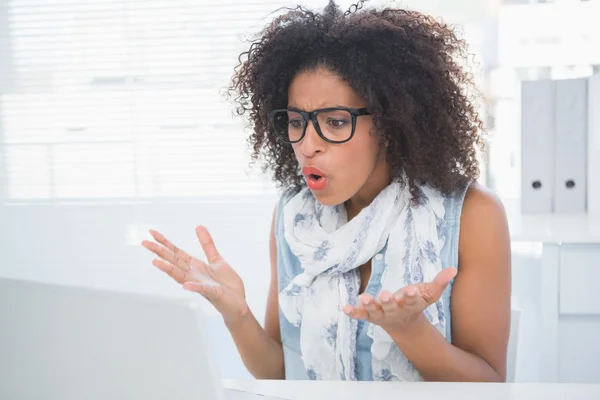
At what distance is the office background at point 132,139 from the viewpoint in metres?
2.98

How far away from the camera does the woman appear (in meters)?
1.26

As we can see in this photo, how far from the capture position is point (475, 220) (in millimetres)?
1313

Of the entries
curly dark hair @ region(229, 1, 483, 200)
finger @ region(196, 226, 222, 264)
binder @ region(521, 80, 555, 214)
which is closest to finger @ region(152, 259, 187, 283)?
finger @ region(196, 226, 222, 264)

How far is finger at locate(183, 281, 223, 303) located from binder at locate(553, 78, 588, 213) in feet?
4.44

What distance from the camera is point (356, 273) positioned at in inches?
54.5

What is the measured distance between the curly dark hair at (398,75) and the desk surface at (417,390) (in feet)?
1.56

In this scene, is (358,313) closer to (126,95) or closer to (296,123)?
(296,123)

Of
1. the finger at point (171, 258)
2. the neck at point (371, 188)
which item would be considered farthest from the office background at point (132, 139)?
the finger at point (171, 258)

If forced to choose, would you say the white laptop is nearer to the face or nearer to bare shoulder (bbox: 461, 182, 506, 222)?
the face

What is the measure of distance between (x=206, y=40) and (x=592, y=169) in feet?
5.55

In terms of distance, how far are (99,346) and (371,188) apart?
895 mm

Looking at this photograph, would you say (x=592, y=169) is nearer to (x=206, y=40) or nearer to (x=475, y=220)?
(x=475, y=220)

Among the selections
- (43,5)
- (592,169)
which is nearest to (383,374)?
(592,169)

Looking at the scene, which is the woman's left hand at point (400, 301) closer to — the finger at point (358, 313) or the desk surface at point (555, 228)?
the finger at point (358, 313)
